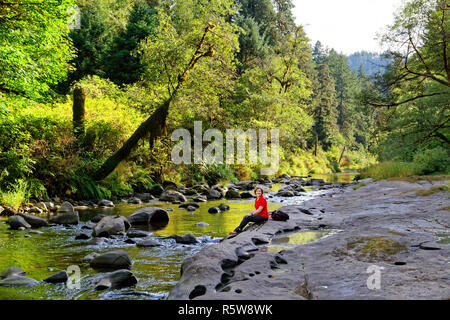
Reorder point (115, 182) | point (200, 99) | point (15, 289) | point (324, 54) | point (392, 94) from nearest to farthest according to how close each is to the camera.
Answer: point (15, 289) < point (115, 182) < point (392, 94) < point (200, 99) < point (324, 54)

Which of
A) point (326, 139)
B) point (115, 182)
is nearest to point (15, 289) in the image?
point (115, 182)

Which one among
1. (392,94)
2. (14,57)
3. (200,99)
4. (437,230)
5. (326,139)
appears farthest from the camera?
(326,139)

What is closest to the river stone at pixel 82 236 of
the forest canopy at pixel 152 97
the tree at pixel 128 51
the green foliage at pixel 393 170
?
the forest canopy at pixel 152 97

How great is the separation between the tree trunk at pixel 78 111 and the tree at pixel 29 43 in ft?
3.14

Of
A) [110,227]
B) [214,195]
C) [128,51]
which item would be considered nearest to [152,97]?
[214,195]

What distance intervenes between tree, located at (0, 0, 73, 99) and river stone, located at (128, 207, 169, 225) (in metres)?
4.64

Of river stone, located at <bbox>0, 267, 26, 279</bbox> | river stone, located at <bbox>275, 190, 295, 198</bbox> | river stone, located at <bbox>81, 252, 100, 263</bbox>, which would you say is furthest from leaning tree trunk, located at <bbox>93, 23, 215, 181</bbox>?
river stone, located at <bbox>0, 267, 26, 279</bbox>

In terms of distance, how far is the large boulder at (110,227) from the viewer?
7.43 metres

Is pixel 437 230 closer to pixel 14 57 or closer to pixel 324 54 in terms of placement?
pixel 14 57

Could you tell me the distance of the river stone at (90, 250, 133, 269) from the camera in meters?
5.12

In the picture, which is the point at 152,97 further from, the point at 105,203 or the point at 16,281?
the point at 16,281

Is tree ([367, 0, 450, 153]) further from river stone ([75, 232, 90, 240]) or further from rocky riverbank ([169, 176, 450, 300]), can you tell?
river stone ([75, 232, 90, 240])

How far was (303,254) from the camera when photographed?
4789mm

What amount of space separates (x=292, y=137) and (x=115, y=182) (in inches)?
732
